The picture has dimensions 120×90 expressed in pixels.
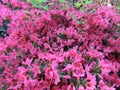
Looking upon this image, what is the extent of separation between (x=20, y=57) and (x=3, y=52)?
187mm

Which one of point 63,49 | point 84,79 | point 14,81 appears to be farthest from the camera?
point 63,49

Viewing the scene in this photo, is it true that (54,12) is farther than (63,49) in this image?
Yes

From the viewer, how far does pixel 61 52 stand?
238cm

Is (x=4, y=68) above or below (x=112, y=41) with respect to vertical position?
below

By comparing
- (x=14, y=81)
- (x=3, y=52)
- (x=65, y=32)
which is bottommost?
(x=14, y=81)

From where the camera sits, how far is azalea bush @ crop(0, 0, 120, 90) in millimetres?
2205

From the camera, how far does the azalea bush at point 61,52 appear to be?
7.23ft

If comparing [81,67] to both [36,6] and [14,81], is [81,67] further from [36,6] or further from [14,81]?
[36,6]

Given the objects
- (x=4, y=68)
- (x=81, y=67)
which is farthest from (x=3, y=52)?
(x=81, y=67)

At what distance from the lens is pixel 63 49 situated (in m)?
2.56

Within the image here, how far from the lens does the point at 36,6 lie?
3.77 m

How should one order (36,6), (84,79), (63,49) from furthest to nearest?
1. (36,6)
2. (63,49)
3. (84,79)

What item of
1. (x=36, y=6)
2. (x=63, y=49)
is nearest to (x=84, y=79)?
(x=63, y=49)

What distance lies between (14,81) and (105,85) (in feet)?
2.47
